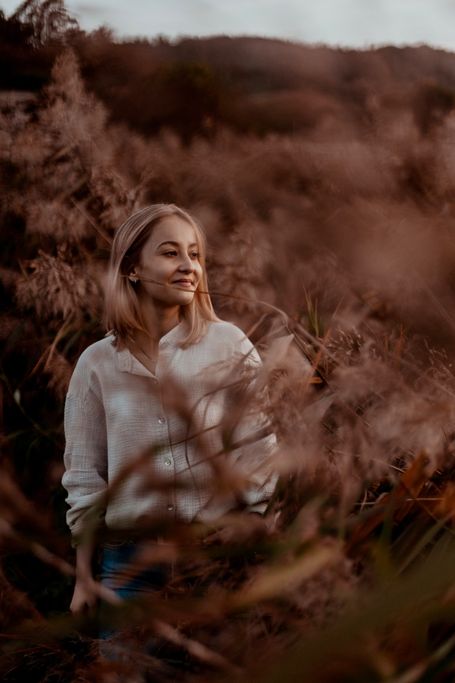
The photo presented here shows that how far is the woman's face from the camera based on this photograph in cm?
140

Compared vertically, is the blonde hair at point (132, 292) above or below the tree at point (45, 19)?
below

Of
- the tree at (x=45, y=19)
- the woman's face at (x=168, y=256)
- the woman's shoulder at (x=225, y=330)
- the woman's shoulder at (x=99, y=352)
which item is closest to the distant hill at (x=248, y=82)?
the tree at (x=45, y=19)

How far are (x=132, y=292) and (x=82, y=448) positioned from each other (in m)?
0.33

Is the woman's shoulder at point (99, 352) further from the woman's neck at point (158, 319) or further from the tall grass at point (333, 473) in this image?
the tall grass at point (333, 473)

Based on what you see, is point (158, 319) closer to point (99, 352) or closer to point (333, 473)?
point (99, 352)

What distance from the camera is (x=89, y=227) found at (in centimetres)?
176

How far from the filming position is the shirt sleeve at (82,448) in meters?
1.50

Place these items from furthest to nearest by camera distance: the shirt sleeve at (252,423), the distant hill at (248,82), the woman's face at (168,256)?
1. the woman's face at (168,256)
2. the distant hill at (248,82)
3. the shirt sleeve at (252,423)

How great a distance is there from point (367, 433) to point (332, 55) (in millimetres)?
504

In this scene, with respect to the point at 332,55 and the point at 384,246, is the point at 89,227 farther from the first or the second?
the point at 384,246

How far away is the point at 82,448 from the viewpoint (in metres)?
1.52

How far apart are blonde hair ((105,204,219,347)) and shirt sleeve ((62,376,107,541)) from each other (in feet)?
0.46

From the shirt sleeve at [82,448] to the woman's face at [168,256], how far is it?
0.25 meters

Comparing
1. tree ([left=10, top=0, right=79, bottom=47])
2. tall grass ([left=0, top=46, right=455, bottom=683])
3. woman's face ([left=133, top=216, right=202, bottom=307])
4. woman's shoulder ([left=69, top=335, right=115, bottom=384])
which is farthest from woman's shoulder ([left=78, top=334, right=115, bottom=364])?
tree ([left=10, top=0, right=79, bottom=47])
